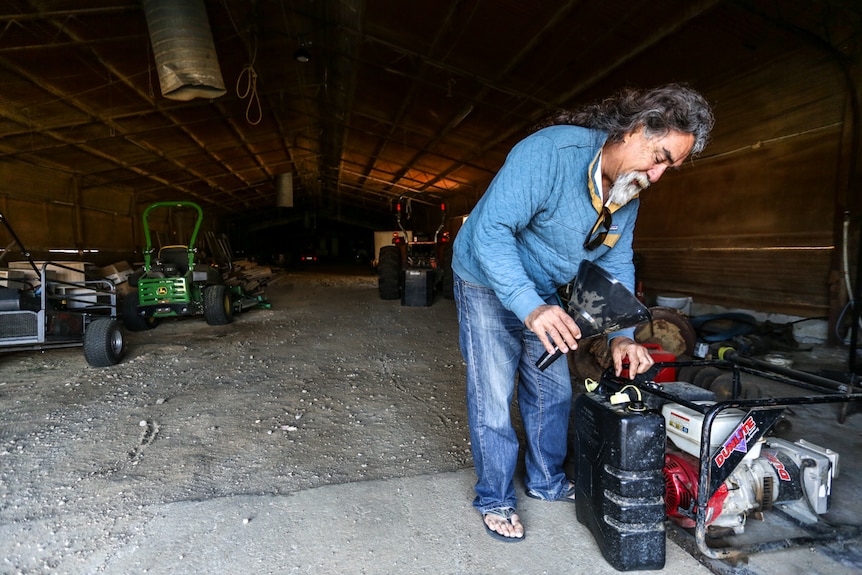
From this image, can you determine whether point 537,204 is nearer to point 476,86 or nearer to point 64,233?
point 476,86

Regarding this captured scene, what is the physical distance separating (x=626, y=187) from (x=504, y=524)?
53.6 inches

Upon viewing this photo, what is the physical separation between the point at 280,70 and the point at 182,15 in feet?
14.1

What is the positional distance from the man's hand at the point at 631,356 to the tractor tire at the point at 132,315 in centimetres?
643

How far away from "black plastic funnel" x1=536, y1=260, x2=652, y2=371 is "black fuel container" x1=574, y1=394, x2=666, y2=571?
30 centimetres

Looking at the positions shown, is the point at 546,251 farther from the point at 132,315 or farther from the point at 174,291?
the point at 132,315

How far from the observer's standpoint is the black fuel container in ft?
4.80

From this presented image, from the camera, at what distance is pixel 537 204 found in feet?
5.27

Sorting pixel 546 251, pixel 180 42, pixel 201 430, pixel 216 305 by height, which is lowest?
pixel 201 430

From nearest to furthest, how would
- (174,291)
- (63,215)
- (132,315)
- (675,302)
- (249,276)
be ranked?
(675,302) < (132,315) < (174,291) < (63,215) < (249,276)

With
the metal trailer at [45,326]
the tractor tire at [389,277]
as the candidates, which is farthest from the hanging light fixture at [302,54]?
the metal trailer at [45,326]

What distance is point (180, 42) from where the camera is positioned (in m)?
4.57

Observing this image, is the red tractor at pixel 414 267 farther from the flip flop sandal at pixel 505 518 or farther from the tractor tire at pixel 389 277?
the flip flop sandal at pixel 505 518

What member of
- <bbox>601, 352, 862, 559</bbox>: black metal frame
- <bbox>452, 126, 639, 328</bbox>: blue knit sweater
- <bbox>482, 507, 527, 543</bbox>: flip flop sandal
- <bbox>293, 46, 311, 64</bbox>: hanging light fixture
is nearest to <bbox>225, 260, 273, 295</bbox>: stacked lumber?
<bbox>293, 46, 311, 64</bbox>: hanging light fixture

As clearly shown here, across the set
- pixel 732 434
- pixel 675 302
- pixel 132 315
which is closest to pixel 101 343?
pixel 132 315
